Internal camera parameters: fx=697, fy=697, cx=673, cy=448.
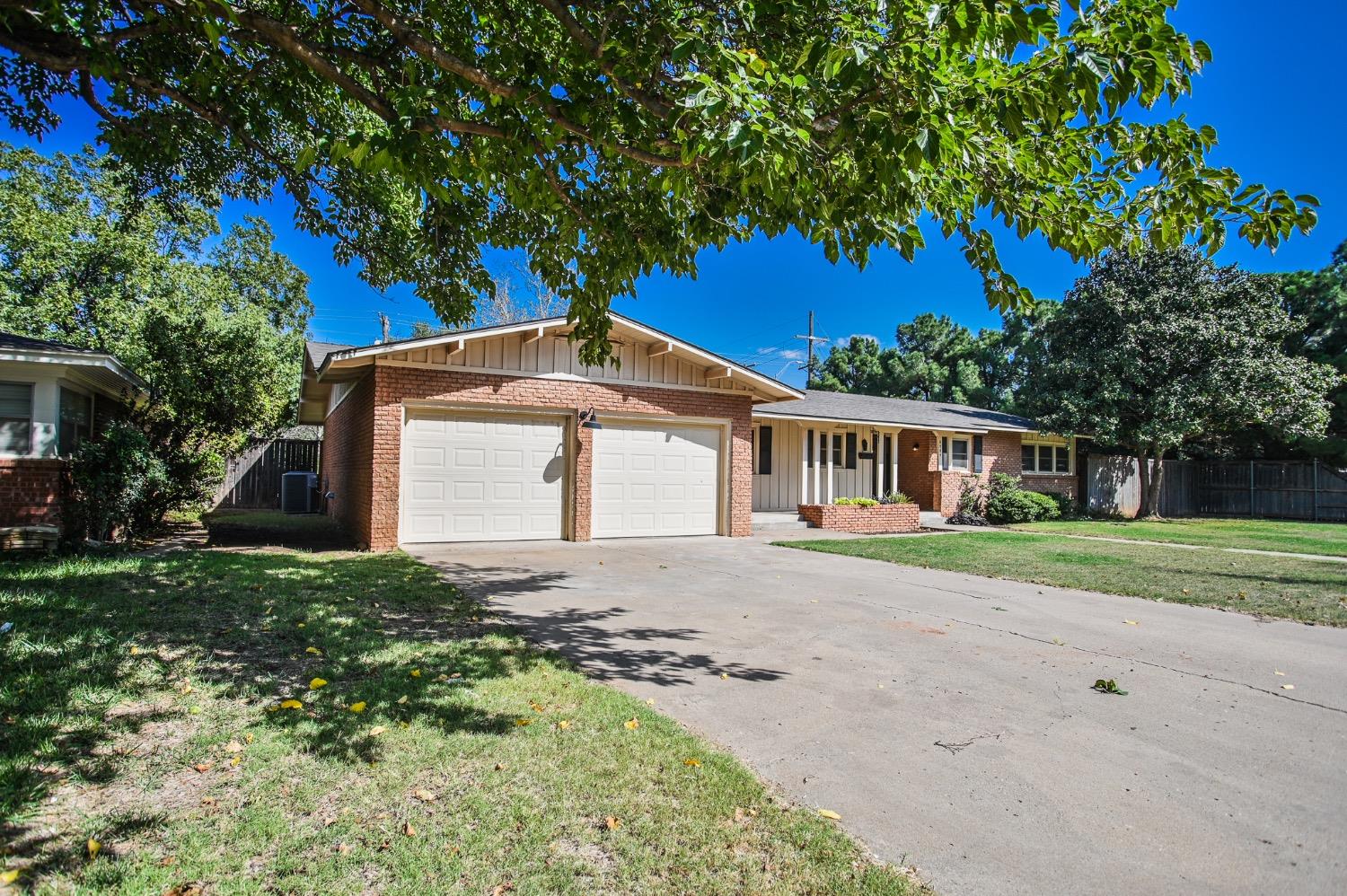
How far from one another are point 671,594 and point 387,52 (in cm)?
594

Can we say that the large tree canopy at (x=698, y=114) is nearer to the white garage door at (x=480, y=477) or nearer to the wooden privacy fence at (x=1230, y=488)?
the white garage door at (x=480, y=477)

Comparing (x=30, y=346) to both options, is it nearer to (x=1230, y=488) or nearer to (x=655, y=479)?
(x=655, y=479)

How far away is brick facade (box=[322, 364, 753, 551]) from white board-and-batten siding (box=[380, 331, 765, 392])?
0.15 meters

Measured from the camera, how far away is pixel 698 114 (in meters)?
3.72

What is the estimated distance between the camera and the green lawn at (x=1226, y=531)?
47.3 ft

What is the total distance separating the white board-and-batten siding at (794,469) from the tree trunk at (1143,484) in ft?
32.9

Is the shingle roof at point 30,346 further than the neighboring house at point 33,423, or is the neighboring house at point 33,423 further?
the neighboring house at point 33,423

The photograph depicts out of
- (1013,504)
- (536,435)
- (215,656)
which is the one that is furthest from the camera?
(1013,504)

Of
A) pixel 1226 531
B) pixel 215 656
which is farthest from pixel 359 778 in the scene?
pixel 1226 531

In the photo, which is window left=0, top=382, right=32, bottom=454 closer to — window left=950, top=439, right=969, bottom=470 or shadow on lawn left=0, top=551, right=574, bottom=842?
shadow on lawn left=0, top=551, right=574, bottom=842

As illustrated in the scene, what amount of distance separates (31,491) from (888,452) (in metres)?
19.6

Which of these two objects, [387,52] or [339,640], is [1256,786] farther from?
[387,52]

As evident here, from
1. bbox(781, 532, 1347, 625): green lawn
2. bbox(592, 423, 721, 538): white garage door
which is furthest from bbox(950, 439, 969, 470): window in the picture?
bbox(592, 423, 721, 538): white garage door

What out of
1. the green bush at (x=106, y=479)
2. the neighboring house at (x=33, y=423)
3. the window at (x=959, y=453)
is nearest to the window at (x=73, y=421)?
the neighboring house at (x=33, y=423)
